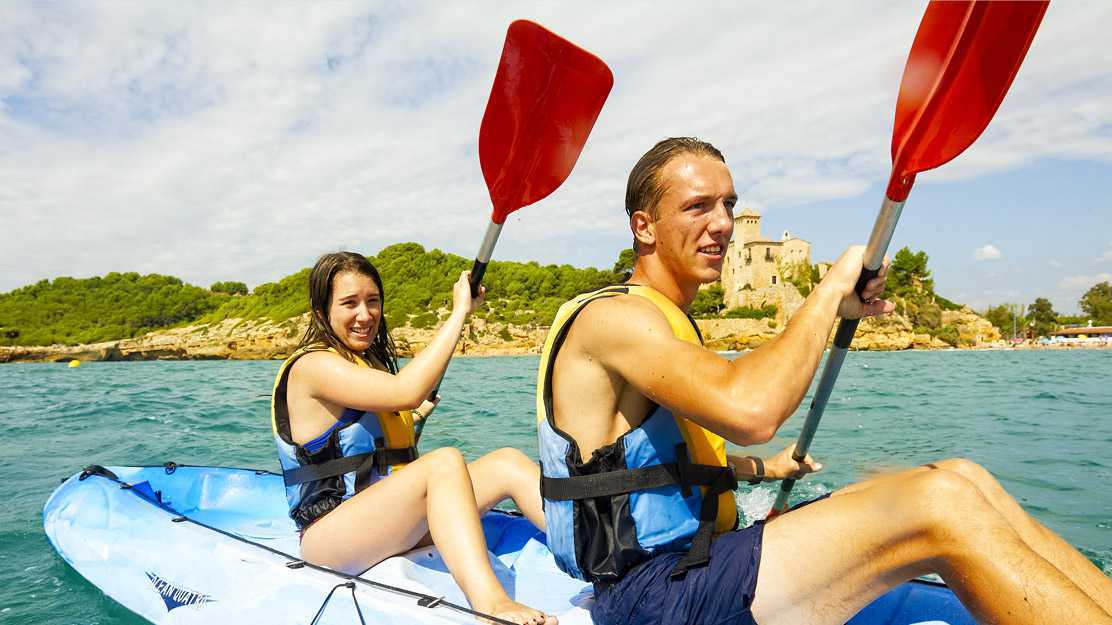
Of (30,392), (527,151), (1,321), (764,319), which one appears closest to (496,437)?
(527,151)

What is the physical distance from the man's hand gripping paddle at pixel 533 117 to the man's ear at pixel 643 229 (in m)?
1.04

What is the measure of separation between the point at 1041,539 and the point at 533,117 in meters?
2.31

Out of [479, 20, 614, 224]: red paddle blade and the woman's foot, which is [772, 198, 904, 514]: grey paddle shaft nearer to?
the woman's foot

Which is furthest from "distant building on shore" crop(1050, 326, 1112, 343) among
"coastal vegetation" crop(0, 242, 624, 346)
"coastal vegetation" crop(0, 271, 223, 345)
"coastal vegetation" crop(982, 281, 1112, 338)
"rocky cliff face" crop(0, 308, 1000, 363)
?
"coastal vegetation" crop(0, 271, 223, 345)

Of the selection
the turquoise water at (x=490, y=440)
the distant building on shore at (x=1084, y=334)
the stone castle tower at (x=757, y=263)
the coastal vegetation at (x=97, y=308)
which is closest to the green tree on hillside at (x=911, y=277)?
the stone castle tower at (x=757, y=263)

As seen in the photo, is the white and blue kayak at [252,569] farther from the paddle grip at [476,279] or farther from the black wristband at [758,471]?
the paddle grip at [476,279]

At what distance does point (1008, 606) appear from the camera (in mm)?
1285

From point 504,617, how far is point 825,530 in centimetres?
87

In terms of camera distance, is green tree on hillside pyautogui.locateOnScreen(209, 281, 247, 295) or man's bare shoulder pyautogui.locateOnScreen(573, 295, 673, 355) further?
green tree on hillside pyautogui.locateOnScreen(209, 281, 247, 295)

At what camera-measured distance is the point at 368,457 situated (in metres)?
2.68

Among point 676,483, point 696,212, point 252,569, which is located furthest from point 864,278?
point 252,569

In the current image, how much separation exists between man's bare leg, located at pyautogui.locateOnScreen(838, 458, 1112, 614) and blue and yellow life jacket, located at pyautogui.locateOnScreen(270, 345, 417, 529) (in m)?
1.75

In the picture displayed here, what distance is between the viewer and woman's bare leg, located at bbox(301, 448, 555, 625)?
6.70ft

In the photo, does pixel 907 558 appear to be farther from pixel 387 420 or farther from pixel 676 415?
pixel 387 420
